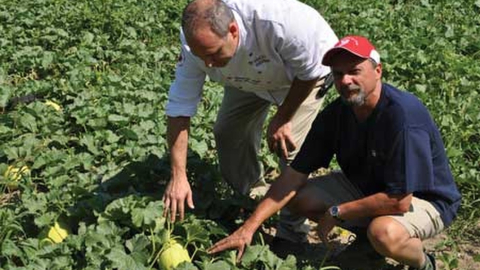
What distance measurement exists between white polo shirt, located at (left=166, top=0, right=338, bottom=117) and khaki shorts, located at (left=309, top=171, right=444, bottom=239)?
1.89 ft

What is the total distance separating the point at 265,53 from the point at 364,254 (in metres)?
1.20

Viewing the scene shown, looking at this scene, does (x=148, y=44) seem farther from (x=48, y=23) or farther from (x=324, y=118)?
(x=324, y=118)

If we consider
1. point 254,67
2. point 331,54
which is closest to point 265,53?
point 254,67

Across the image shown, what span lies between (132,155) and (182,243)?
1.35 metres

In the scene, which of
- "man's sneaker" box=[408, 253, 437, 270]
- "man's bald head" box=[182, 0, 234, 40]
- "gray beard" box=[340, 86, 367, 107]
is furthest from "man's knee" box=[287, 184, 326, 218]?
"man's bald head" box=[182, 0, 234, 40]

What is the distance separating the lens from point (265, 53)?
12.8ft

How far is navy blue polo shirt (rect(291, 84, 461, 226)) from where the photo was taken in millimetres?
3615

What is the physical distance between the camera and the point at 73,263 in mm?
3758

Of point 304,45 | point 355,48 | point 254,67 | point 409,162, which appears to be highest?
point 355,48

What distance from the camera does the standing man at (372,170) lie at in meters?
3.60

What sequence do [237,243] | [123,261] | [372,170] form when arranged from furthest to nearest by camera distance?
[372,170], [237,243], [123,261]

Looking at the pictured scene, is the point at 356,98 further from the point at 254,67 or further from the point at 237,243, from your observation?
the point at 237,243

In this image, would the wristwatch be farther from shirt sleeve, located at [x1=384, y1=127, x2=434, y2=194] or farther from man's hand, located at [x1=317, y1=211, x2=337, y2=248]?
shirt sleeve, located at [x1=384, y1=127, x2=434, y2=194]

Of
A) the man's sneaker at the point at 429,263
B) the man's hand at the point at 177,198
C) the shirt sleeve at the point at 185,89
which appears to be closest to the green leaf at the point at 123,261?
the man's hand at the point at 177,198
